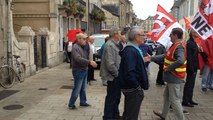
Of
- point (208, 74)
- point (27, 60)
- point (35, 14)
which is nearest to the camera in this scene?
point (208, 74)

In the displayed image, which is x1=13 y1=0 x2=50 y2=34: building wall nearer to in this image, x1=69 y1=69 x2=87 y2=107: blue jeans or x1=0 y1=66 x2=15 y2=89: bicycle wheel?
x1=0 y1=66 x2=15 y2=89: bicycle wheel

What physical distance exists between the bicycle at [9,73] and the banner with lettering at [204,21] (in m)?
5.74

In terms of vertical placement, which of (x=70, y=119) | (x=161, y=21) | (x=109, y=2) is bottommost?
(x=70, y=119)

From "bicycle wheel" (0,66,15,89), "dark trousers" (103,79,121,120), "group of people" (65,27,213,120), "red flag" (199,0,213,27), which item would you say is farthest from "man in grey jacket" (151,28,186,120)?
"bicycle wheel" (0,66,15,89)

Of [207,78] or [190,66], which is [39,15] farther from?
[190,66]

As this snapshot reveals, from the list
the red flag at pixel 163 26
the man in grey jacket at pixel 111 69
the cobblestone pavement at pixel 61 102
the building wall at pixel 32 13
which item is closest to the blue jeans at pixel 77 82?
Result: the cobblestone pavement at pixel 61 102

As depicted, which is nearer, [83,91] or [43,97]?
[83,91]

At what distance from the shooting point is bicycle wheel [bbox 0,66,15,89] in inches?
394

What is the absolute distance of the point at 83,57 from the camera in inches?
289

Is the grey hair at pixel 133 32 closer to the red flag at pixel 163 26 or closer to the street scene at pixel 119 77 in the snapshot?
the street scene at pixel 119 77

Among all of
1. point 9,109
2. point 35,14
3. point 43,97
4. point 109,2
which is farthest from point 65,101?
point 109,2

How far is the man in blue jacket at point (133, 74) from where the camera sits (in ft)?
15.0

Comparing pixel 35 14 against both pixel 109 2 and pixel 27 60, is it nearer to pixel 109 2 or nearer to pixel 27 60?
pixel 27 60

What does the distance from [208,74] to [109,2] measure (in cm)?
5851
